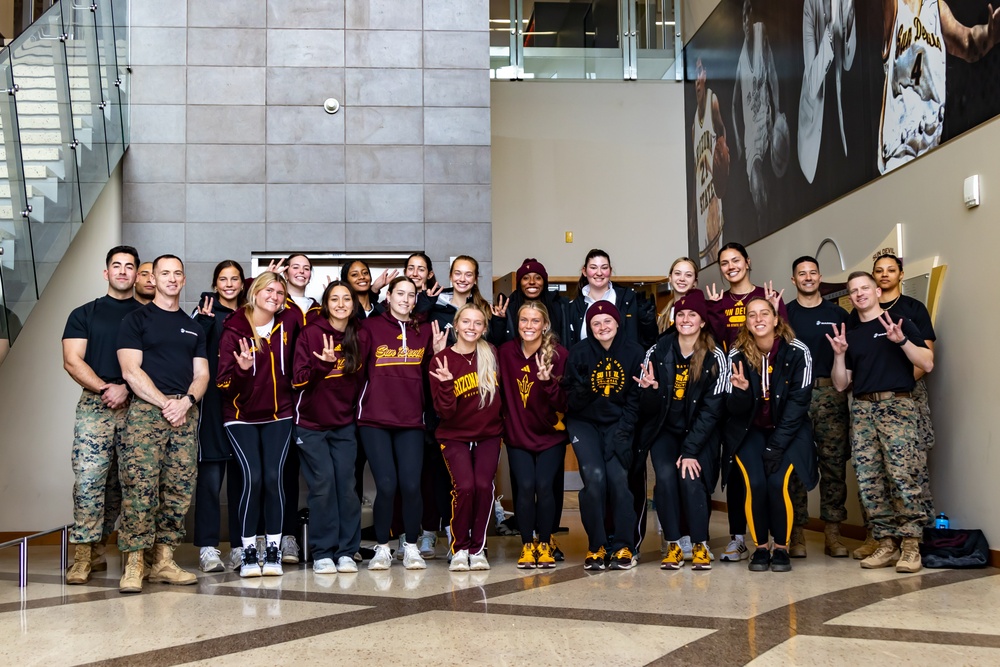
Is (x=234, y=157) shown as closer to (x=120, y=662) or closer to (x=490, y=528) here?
(x=490, y=528)

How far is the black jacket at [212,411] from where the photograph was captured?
16.9 feet

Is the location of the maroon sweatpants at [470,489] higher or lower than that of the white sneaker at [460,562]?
higher

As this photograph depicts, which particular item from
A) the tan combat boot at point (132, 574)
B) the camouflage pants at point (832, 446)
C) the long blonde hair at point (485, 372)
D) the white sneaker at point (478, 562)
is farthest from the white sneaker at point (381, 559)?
the camouflage pants at point (832, 446)

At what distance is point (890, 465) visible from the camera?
4836 millimetres

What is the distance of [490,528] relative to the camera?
21.6 ft

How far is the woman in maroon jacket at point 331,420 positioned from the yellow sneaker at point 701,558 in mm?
1697

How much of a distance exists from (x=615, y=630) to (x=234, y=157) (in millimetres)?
5477

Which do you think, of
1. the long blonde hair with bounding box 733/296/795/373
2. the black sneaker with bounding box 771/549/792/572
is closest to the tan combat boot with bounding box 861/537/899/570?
the black sneaker with bounding box 771/549/792/572

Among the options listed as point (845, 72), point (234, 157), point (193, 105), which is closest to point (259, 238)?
point (234, 157)

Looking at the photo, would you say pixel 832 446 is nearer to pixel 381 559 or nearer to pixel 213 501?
pixel 381 559

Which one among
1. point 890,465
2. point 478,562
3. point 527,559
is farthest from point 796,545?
point 478,562

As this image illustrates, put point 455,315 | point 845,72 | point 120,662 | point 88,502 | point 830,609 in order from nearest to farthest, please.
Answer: point 120,662, point 830,609, point 88,502, point 455,315, point 845,72

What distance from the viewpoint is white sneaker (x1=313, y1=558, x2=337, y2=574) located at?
4746 millimetres

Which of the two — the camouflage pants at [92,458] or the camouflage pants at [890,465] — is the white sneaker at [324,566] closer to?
the camouflage pants at [92,458]
